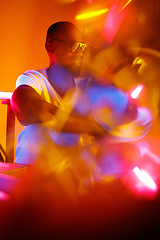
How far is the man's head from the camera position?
95 centimetres

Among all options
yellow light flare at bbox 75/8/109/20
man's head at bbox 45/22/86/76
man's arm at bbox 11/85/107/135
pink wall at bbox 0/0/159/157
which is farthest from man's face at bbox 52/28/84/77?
yellow light flare at bbox 75/8/109/20

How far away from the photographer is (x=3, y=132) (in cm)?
181

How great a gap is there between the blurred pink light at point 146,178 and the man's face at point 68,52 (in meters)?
0.65

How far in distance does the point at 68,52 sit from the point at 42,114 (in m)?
0.40

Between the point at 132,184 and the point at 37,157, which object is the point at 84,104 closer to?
the point at 37,157

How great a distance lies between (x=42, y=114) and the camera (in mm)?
682

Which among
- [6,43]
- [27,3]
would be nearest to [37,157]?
[6,43]

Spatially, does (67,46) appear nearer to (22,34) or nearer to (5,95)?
(5,95)

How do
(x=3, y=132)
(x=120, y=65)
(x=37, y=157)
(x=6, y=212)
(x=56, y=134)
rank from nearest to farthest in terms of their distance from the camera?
(x=6, y=212) < (x=37, y=157) < (x=56, y=134) < (x=3, y=132) < (x=120, y=65)

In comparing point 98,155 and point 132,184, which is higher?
point 132,184

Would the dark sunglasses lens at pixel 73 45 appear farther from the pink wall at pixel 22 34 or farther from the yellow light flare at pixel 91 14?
the yellow light flare at pixel 91 14

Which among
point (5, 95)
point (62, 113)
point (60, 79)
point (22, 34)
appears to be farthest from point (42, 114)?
point (22, 34)

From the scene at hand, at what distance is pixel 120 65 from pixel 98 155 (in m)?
2.04

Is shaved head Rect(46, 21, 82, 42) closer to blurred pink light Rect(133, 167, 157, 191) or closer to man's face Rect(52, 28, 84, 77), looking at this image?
man's face Rect(52, 28, 84, 77)
